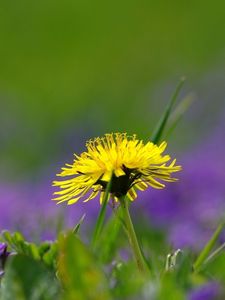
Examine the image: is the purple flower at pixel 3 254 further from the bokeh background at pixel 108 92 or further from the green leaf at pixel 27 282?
the bokeh background at pixel 108 92

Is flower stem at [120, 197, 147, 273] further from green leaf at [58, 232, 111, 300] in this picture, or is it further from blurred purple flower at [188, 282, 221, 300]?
blurred purple flower at [188, 282, 221, 300]

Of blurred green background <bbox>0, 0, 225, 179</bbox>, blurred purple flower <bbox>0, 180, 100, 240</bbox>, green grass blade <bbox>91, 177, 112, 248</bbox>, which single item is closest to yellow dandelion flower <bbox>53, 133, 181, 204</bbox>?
green grass blade <bbox>91, 177, 112, 248</bbox>

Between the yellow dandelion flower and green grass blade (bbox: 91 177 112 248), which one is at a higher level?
the yellow dandelion flower

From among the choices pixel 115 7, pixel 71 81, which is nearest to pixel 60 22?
pixel 115 7

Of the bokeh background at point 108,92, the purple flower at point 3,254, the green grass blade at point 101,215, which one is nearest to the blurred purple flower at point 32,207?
the bokeh background at point 108,92

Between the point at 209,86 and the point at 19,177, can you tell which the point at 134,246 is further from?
the point at 209,86
